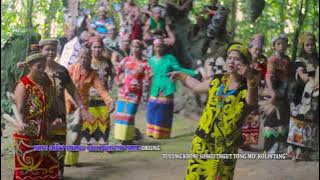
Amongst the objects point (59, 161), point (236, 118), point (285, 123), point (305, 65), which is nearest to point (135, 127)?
point (59, 161)

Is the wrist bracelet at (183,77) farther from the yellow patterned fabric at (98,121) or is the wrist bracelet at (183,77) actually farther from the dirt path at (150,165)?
the yellow patterned fabric at (98,121)

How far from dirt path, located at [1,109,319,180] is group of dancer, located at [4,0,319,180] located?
114 millimetres

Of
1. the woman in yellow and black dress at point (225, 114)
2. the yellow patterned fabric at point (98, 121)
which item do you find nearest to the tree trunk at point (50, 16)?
the yellow patterned fabric at point (98, 121)

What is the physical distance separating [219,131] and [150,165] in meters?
0.69

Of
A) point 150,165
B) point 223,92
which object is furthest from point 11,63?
point 223,92

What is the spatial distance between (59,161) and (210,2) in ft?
5.80

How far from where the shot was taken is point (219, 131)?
3.44 m

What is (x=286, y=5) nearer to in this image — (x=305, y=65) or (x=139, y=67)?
(x=305, y=65)

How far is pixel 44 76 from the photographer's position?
3.58 metres

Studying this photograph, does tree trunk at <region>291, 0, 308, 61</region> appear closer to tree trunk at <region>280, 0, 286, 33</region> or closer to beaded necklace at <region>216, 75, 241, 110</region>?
tree trunk at <region>280, 0, 286, 33</region>

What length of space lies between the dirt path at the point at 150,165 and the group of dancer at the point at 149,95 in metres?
0.11

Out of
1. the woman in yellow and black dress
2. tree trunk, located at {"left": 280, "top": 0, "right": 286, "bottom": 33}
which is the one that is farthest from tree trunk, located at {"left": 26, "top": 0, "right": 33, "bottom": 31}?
tree trunk, located at {"left": 280, "top": 0, "right": 286, "bottom": 33}

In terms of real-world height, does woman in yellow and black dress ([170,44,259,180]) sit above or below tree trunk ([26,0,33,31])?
below

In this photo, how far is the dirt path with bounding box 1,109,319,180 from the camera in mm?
3744
